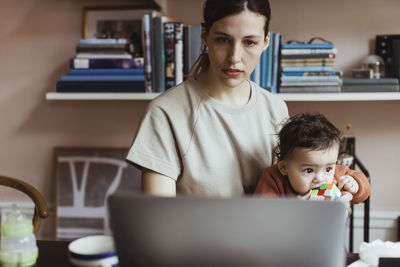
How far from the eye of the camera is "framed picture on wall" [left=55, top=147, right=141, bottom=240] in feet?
7.44

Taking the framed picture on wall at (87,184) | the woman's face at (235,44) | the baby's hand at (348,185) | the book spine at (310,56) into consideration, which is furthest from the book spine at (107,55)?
the baby's hand at (348,185)

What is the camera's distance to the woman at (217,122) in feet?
3.83

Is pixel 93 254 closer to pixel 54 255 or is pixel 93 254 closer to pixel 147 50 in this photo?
pixel 54 255

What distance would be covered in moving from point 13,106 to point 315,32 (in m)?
1.63

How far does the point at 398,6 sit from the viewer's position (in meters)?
2.02

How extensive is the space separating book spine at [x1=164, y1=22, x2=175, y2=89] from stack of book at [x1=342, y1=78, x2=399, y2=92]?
2.49ft

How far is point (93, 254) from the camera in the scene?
2.58 ft

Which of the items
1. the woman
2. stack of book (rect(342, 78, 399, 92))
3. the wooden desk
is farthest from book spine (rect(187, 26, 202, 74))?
the wooden desk

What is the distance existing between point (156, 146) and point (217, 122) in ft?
0.64

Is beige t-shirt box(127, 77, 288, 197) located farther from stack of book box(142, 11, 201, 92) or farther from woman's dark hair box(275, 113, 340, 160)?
stack of book box(142, 11, 201, 92)

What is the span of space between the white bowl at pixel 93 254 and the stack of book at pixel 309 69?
4.09 feet

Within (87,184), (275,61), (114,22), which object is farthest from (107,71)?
(275,61)

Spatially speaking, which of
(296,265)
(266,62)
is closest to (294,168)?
(296,265)

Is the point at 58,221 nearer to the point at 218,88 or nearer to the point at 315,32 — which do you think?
the point at 218,88
